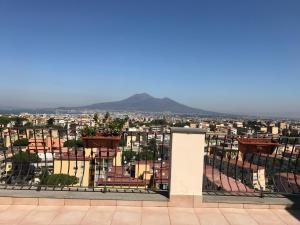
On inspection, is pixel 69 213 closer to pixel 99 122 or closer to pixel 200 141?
pixel 99 122

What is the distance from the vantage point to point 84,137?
4559 millimetres

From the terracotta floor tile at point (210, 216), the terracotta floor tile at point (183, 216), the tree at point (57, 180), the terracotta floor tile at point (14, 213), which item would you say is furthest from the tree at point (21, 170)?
the terracotta floor tile at point (210, 216)

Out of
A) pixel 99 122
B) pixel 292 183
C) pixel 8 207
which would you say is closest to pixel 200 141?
pixel 99 122

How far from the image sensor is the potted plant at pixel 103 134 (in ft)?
15.1

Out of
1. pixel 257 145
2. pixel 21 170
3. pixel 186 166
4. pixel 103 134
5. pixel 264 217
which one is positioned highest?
pixel 103 134

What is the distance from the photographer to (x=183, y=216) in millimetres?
4070

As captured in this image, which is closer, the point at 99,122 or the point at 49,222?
the point at 49,222

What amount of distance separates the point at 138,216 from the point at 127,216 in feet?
0.44

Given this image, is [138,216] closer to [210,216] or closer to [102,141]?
[210,216]

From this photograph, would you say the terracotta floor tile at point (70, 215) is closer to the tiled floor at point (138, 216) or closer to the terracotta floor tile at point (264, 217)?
the tiled floor at point (138, 216)

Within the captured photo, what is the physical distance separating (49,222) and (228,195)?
2.46 metres

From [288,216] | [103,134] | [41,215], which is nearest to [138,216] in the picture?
[41,215]

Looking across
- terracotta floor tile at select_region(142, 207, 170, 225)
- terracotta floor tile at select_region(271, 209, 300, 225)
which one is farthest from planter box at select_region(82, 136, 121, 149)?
terracotta floor tile at select_region(271, 209, 300, 225)

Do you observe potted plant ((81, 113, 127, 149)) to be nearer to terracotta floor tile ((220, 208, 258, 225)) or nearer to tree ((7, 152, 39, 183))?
tree ((7, 152, 39, 183))
